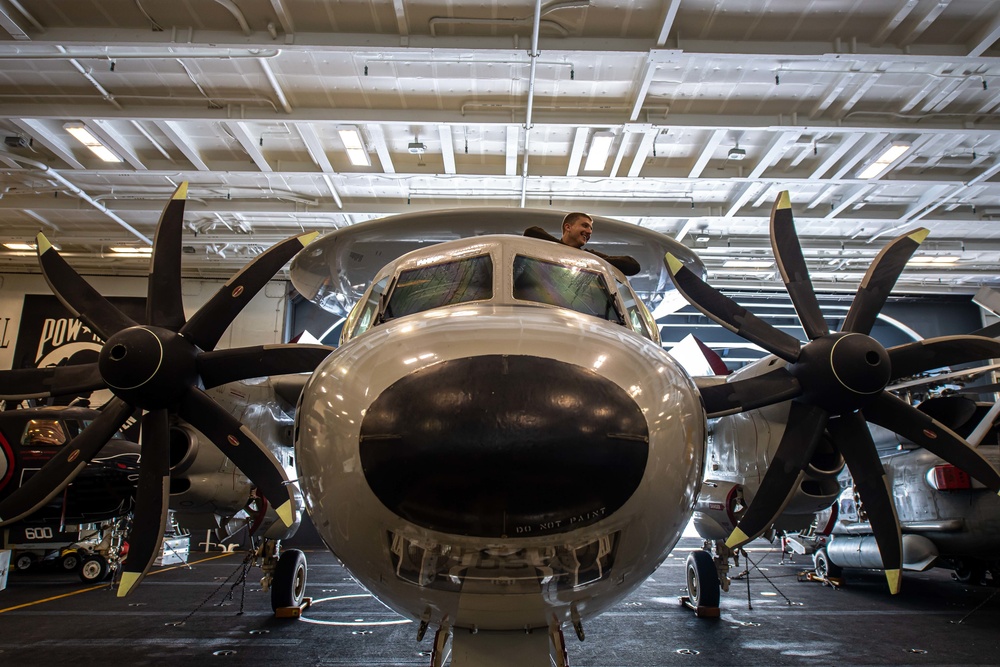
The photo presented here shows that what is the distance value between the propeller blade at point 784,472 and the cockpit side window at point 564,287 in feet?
6.75

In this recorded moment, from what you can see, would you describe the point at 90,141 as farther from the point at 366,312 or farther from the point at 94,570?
the point at 366,312

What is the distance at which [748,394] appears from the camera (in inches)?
208

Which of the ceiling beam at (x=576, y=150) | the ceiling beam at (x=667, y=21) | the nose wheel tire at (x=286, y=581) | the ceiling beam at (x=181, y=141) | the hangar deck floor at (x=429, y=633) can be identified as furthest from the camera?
the ceiling beam at (x=576, y=150)

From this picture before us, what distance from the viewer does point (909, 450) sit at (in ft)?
36.4

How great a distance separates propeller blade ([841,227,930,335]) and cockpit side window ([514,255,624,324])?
2.75 m

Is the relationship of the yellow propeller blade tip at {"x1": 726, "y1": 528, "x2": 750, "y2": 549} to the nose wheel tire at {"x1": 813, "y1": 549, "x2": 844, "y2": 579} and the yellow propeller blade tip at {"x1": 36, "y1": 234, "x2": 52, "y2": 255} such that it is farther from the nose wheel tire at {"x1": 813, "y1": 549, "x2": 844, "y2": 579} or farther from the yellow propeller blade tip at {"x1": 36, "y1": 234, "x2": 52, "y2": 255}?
the nose wheel tire at {"x1": 813, "y1": 549, "x2": 844, "y2": 579}

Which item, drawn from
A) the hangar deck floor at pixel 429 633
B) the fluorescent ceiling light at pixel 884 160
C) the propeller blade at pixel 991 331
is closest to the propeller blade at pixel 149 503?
the hangar deck floor at pixel 429 633

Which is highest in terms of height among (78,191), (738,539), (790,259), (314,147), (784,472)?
(314,147)

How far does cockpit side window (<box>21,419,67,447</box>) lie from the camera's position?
1115 cm

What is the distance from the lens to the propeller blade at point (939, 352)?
5.60m

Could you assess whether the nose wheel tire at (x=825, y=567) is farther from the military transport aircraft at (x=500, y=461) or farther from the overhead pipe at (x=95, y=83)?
the overhead pipe at (x=95, y=83)

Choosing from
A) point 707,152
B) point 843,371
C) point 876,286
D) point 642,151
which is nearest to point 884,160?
point 707,152

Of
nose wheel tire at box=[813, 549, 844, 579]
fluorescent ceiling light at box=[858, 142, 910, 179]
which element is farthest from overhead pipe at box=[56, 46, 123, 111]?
nose wheel tire at box=[813, 549, 844, 579]

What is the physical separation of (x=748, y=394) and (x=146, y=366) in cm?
495
